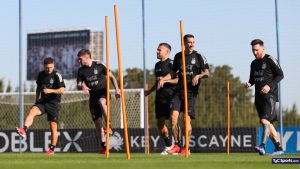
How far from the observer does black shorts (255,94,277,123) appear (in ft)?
43.7

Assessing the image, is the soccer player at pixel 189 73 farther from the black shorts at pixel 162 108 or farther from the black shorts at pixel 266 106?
the black shorts at pixel 266 106

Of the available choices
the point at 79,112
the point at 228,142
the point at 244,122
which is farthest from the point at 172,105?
the point at 79,112

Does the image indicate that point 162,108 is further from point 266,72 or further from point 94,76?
point 266,72

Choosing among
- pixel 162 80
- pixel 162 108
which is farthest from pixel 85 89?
pixel 162 108

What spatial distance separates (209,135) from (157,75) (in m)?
5.74

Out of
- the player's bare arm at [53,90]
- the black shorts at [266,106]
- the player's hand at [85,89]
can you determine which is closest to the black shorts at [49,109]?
the player's bare arm at [53,90]

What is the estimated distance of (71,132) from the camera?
21.9 meters

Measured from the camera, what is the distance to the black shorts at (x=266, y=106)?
43.7 ft

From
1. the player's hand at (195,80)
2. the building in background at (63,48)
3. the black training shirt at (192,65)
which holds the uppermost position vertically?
the building in background at (63,48)

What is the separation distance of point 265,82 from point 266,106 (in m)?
0.39

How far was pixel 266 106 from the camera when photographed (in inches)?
527

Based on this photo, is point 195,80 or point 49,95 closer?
point 195,80

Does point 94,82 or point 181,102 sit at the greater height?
point 94,82

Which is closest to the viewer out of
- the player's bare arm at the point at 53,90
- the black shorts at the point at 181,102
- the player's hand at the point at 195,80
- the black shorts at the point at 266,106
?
the black shorts at the point at 266,106
